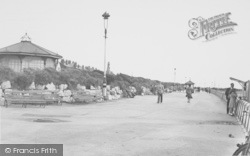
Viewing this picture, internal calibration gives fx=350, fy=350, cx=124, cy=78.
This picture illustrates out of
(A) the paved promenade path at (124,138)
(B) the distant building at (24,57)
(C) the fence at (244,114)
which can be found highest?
(B) the distant building at (24,57)

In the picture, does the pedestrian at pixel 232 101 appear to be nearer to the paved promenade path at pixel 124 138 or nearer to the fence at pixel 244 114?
the fence at pixel 244 114

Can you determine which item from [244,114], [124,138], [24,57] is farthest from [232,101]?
[24,57]

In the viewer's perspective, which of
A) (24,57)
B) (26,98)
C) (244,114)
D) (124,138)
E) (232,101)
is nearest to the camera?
(124,138)

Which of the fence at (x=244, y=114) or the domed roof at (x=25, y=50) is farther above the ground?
the domed roof at (x=25, y=50)

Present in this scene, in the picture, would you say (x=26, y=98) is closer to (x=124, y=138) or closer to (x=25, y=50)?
(x=124, y=138)

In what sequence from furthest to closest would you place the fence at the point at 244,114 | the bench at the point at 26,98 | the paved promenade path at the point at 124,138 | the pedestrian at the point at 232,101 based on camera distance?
the bench at the point at 26,98
the pedestrian at the point at 232,101
the fence at the point at 244,114
the paved promenade path at the point at 124,138

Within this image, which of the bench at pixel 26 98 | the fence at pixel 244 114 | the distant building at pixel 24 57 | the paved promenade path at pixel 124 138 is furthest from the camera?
the distant building at pixel 24 57

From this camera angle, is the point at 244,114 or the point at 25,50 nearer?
the point at 244,114

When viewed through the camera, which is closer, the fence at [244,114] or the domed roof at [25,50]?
the fence at [244,114]

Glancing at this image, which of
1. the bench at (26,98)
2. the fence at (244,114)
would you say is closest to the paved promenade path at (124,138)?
the fence at (244,114)

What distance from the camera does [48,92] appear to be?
2094 cm

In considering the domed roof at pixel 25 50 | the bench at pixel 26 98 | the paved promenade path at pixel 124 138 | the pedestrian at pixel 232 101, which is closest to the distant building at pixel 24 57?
the domed roof at pixel 25 50

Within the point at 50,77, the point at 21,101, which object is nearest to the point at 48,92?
the point at 21,101

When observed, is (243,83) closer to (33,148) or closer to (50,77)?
(33,148)
